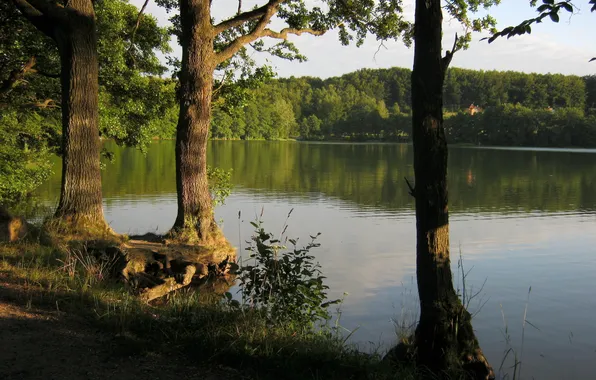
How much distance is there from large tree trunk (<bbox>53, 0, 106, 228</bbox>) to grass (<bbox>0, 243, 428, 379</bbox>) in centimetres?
317

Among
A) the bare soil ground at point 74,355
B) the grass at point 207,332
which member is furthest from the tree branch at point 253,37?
the bare soil ground at point 74,355

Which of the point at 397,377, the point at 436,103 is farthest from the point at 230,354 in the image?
the point at 436,103

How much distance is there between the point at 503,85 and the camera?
5246 inches

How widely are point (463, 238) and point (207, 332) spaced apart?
470 inches

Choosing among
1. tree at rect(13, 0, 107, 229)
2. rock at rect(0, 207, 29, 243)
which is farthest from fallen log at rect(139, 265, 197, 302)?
rock at rect(0, 207, 29, 243)

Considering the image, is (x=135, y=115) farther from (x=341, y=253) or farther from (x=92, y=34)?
(x=341, y=253)

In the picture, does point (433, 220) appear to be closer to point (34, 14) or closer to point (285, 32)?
point (34, 14)

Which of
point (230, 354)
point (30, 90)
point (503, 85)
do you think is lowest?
point (230, 354)

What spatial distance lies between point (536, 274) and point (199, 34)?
8574mm

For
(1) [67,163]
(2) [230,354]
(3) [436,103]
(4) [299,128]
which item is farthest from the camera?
(4) [299,128]

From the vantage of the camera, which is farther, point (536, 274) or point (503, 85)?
point (503, 85)

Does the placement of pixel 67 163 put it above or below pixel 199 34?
below

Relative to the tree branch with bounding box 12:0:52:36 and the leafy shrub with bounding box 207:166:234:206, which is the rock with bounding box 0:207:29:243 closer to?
the tree branch with bounding box 12:0:52:36

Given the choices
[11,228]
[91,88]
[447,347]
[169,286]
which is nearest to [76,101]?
[91,88]
